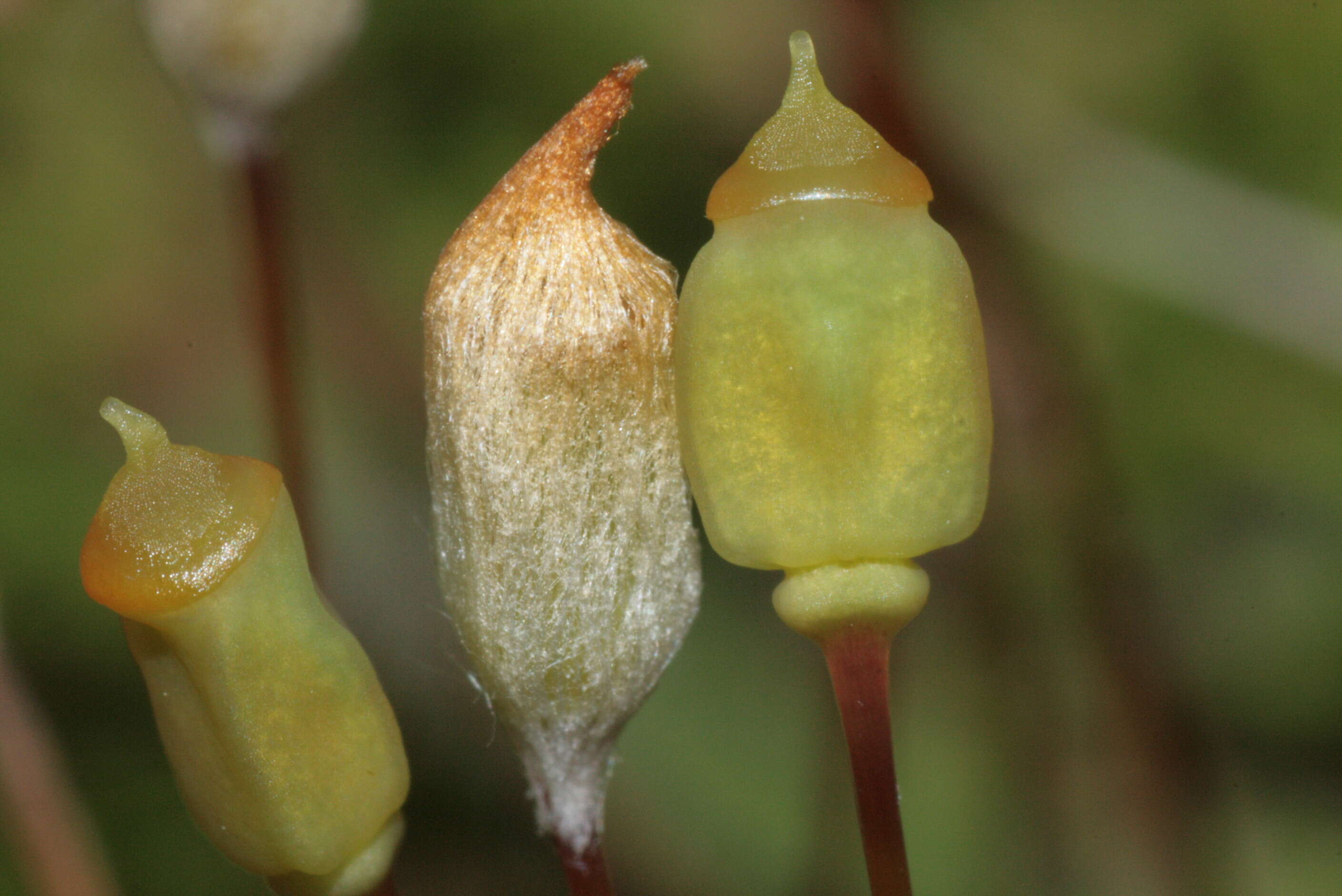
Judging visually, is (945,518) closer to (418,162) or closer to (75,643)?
→ (418,162)

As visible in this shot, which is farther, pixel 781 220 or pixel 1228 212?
pixel 1228 212

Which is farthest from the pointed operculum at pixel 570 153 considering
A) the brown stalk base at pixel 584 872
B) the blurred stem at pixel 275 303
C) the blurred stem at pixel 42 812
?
the blurred stem at pixel 42 812

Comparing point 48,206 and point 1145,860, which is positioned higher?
point 48,206

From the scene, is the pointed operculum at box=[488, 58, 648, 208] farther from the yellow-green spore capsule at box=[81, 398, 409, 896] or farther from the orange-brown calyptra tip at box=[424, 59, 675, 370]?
the yellow-green spore capsule at box=[81, 398, 409, 896]

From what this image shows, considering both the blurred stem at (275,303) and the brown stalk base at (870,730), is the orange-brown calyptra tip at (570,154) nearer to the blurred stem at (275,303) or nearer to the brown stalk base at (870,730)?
the brown stalk base at (870,730)

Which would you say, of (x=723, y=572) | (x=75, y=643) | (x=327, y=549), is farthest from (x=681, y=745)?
(x=75, y=643)

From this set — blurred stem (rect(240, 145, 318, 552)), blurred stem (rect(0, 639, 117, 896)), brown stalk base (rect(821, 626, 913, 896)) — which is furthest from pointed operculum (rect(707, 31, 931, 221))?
blurred stem (rect(0, 639, 117, 896))
